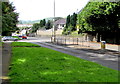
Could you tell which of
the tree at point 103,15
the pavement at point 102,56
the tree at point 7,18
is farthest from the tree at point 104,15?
the tree at point 7,18

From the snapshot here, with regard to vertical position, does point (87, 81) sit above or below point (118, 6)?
below

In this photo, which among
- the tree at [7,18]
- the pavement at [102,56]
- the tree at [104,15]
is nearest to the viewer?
the pavement at [102,56]

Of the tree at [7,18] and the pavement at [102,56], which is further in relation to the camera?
the tree at [7,18]

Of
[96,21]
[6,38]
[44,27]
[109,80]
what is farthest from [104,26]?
[44,27]

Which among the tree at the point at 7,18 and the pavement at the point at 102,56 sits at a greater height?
the tree at the point at 7,18

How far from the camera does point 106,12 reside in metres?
24.8

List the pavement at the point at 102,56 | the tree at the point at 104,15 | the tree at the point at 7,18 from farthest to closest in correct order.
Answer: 1. the tree at the point at 104,15
2. the tree at the point at 7,18
3. the pavement at the point at 102,56

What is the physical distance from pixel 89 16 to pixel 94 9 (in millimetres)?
1294

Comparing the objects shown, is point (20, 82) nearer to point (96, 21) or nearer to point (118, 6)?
point (118, 6)

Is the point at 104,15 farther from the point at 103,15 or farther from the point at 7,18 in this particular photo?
the point at 7,18

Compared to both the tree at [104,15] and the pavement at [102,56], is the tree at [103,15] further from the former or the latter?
the pavement at [102,56]

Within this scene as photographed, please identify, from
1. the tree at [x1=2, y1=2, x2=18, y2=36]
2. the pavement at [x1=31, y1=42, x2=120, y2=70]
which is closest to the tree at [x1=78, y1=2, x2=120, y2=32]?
the pavement at [x1=31, y1=42, x2=120, y2=70]

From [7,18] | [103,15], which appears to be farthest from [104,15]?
[7,18]

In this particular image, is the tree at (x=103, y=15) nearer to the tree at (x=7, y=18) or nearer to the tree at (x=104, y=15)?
the tree at (x=104, y=15)
